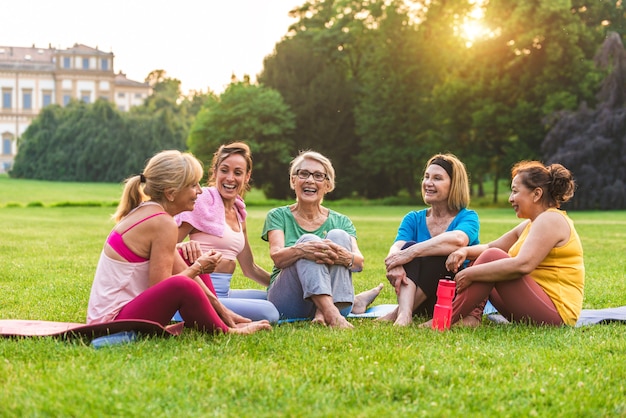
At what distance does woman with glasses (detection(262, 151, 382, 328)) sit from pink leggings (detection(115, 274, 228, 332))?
0.96 m

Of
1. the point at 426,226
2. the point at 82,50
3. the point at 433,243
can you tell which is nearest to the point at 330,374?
the point at 433,243

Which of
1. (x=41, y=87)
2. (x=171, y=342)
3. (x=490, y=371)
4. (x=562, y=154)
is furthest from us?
(x=41, y=87)

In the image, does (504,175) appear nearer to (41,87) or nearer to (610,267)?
(610,267)

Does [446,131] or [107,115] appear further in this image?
[107,115]

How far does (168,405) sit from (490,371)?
5.34ft

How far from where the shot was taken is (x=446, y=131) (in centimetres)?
4000

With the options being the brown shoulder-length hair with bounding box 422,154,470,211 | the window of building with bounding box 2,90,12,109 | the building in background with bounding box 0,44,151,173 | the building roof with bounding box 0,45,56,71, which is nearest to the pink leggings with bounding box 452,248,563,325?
the brown shoulder-length hair with bounding box 422,154,470,211

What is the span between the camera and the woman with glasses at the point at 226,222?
17.6 ft

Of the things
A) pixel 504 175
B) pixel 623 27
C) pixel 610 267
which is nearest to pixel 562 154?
pixel 504 175

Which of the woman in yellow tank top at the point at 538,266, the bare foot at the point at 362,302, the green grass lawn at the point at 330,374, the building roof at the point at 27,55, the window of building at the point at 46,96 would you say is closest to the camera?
the green grass lawn at the point at 330,374

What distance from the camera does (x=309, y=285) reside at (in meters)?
5.36

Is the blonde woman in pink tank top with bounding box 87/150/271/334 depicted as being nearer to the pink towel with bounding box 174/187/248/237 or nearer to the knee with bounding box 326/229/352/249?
the pink towel with bounding box 174/187/248/237

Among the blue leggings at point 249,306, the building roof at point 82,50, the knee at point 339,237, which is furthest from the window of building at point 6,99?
the knee at point 339,237

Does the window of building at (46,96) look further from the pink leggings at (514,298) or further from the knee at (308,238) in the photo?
the pink leggings at (514,298)
